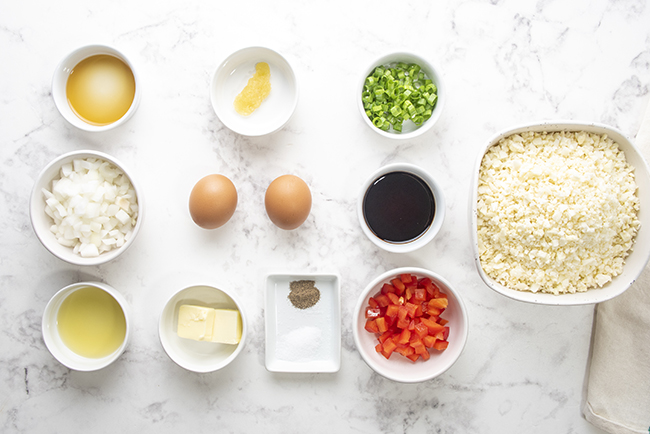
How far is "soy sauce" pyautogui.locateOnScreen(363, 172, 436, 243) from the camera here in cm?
133

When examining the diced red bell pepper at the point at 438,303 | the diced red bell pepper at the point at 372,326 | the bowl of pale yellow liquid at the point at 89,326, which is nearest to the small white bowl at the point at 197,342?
the bowl of pale yellow liquid at the point at 89,326

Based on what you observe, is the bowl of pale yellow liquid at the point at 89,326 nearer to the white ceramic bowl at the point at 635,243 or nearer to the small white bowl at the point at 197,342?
the small white bowl at the point at 197,342

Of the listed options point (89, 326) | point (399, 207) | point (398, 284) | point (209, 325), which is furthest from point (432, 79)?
point (89, 326)

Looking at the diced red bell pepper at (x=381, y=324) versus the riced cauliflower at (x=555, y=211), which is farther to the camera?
the diced red bell pepper at (x=381, y=324)

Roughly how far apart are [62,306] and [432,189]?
4.24ft

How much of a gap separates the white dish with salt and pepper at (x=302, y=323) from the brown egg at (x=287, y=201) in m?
0.22

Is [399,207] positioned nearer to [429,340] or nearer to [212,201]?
[429,340]

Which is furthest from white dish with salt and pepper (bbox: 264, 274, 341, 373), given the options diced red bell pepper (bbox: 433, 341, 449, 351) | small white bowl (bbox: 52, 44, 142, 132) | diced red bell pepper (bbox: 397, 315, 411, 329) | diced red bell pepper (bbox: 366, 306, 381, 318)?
small white bowl (bbox: 52, 44, 142, 132)

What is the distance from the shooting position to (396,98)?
52.6 inches

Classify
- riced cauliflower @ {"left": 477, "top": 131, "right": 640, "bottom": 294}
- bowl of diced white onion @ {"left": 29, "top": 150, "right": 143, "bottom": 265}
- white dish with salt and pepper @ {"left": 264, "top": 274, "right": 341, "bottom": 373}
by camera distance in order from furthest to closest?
white dish with salt and pepper @ {"left": 264, "top": 274, "right": 341, "bottom": 373}
bowl of diced white onion @ {"left": 29, "top": 150, "right": 143, "bottom": 265}
riced cauliflower @ {"left": 477, "top": 131, "right": 640, "bottom": 294}

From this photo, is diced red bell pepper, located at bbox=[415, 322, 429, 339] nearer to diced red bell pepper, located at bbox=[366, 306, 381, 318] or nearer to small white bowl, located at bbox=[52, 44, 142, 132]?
diced red bell pepper, located at bbox=[366, 306, 381, 318]

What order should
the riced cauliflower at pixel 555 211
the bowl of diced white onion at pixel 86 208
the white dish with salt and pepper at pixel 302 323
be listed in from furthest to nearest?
the white dish with salt and pepper at pixel 302 323, the bowl of diced white onion at pixel 86 208, the riced cauliflower at pixel 555 211

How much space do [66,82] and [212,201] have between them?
0.68 meters

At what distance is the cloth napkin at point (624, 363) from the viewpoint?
134 cm
